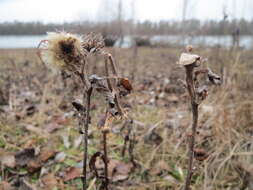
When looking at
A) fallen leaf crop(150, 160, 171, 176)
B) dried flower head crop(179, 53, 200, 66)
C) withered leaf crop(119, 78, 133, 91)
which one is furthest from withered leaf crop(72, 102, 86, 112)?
fallen leaf crop(150, 160, 171, 176)

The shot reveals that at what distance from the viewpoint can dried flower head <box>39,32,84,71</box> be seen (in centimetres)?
75

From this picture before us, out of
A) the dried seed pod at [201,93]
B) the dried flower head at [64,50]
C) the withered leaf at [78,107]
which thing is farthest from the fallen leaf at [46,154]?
the dried seed pod at [201,93]

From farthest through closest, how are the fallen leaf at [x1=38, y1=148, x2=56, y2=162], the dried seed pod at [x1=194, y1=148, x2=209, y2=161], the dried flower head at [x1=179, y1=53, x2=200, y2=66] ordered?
the fallen leaf at [x1=38, y1=148, x2=56, y2=162] < the dried seed pod at [x1=194, y1=148, x2=209, y2=161] < the dried flower head at [x1=179, y1=53, x2=200, y2=66]

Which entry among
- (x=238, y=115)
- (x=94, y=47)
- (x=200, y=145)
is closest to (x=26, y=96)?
(x=200, y=145)

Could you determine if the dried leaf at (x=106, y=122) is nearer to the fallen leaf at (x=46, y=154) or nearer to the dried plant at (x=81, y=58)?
the dried plant at (x=81, y=58)

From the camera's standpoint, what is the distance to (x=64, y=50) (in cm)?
76

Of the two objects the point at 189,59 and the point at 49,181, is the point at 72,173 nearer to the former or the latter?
the point at 49,181

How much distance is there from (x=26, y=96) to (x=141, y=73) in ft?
8.66

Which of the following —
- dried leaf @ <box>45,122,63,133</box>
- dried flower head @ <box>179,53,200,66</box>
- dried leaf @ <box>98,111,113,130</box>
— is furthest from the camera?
dried leaf @ <box>45,122,63,133</box>

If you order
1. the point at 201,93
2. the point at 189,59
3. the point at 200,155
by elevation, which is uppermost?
the point at 189,59

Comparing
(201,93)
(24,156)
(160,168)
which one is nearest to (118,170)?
(160,168)

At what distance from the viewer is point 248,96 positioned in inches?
94.6

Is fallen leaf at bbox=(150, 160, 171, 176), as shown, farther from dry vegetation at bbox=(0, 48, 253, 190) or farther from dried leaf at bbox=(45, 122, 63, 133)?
dried leaf at bbox=(45, 122, 63, 133)

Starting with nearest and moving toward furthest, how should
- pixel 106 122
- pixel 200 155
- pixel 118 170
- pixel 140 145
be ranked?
pixel 106 122 < pixel 200 155 < pixel 118 170 < pixel 140 145
